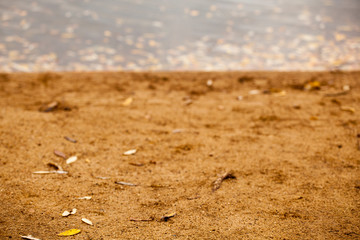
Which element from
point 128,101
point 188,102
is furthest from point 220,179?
point 128,101

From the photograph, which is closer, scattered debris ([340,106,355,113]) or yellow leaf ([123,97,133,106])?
scattered debris ([340,106,355,113])

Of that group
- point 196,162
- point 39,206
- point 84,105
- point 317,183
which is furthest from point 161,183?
point 84,105

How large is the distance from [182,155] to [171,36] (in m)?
4.18

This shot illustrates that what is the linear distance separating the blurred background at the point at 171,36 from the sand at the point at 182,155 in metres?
1.10

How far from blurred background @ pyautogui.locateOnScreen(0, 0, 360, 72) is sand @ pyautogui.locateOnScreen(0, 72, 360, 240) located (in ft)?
3.60

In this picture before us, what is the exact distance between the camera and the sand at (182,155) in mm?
1693

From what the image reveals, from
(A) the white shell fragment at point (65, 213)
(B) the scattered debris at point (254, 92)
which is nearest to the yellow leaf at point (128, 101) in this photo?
(B) the scattered debris at point (254, 92)

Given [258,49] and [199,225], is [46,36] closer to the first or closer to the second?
[258,49]

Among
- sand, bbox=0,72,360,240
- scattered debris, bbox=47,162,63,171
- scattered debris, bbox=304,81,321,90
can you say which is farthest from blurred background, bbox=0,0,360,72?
scattered debris, bbox=47,162,63,171

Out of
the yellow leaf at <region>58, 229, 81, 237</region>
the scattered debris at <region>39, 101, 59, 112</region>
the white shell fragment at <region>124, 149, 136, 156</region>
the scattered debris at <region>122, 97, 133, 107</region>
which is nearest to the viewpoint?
the yellow leaf at <region>58, 229, 81, 237</region>

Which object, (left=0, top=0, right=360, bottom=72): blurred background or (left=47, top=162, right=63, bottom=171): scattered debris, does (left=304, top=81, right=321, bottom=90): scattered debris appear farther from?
(left=47, top=162, right=63, bottom=171): scattered debris

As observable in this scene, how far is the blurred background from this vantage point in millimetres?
4949

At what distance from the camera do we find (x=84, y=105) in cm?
322

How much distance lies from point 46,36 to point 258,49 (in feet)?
13.6
